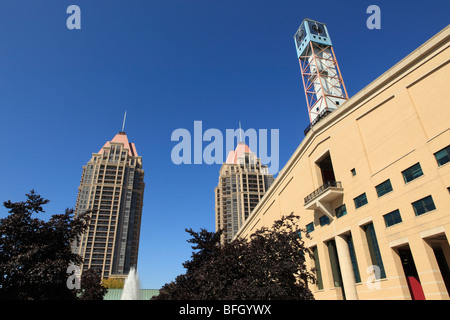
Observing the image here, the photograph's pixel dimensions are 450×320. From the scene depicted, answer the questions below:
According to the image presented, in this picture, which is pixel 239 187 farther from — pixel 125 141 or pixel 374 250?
pixel 374 250

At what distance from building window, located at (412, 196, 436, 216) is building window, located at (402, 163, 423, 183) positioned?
77.0 inches

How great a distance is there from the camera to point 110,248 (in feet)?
344

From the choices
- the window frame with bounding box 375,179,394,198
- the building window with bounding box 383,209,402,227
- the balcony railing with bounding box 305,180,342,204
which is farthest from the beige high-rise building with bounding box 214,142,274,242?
the building window with bounding box 383,209,402,227

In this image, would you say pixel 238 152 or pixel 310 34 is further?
pixel 238 152

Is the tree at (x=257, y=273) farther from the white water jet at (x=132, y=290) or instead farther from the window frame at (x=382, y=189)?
the white water jet at (x=132, y=290)

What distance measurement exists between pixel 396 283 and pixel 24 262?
86.1 ft

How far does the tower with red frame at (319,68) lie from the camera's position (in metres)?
49.8

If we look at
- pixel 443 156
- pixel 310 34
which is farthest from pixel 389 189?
pixel 310 34

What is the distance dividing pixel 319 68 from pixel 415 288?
1602 inches

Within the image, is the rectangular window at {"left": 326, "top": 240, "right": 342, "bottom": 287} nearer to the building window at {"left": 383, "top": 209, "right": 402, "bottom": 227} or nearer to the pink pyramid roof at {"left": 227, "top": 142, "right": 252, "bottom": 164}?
the building window at {"left": 383, "top": 209, "right": 402, "bottom": 227}

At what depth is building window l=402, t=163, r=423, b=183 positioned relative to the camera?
2297 centimetres

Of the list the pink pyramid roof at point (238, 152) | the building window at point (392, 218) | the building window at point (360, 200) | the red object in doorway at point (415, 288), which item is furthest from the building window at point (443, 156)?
the pink pyramid roof at point (238, 152)

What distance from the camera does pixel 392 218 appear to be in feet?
80.6

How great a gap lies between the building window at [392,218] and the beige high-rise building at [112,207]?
9533 cm
